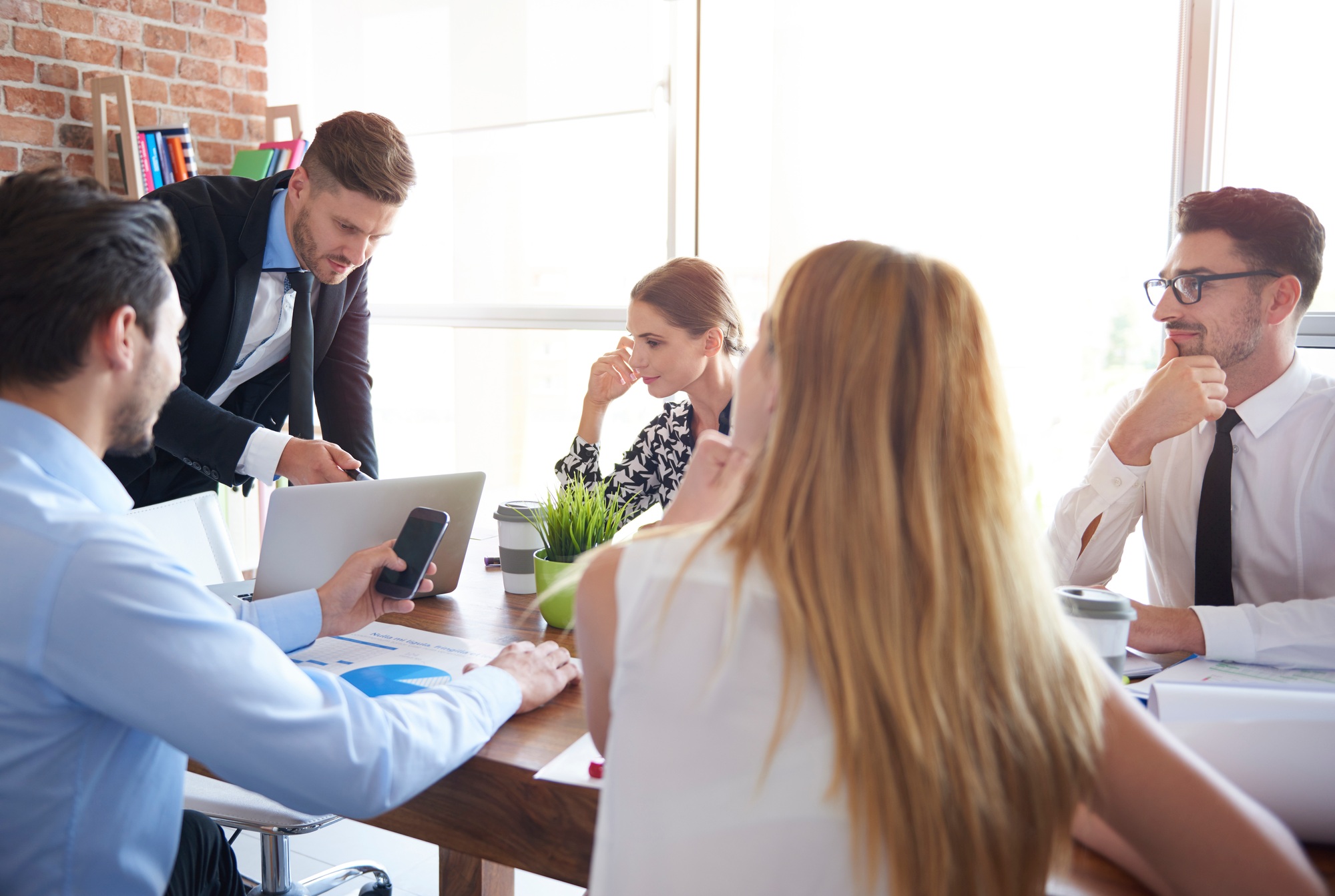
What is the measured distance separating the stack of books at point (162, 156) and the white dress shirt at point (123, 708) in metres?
2.84

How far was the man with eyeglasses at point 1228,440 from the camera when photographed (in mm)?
1662

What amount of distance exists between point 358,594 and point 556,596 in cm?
30

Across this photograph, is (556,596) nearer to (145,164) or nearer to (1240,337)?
(1240,337)

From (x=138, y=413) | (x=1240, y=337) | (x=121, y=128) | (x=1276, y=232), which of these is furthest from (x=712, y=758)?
(x=121, y=128)

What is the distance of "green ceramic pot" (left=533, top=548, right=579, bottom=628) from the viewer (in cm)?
147

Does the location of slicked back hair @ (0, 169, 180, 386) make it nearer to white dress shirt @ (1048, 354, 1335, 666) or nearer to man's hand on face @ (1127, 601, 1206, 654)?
man's hand on face @ (1127, 601, 1206, 654)

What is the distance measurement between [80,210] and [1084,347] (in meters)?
2.72

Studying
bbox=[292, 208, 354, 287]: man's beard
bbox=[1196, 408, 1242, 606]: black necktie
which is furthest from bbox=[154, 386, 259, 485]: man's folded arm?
bbox=[1196, 408, 1242, 606]: black necktie

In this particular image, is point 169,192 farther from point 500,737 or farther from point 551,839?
point 551,839

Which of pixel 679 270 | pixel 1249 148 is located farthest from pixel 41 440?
pixel 1249 148

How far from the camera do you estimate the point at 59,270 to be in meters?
0.95

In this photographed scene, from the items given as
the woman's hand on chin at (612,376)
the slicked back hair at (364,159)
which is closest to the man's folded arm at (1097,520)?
→ the woman's hand on chin at (612,376)

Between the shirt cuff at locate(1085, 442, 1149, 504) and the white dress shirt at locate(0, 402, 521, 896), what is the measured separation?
1.25 meters

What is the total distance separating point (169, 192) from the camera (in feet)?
7.38
